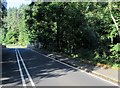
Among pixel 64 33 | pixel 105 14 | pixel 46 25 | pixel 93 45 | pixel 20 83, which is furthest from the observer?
pixel 46 25

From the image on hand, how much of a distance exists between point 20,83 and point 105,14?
16538 mm

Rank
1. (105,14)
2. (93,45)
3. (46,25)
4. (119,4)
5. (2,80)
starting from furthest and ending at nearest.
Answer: (46,25) < (93,45) < (105,14) < (119,4) < (2,80)

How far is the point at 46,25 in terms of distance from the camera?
55.4m

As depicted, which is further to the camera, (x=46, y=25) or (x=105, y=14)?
(x=46, y=25)

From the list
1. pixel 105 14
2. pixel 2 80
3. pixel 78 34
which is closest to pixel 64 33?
pixel 78 34

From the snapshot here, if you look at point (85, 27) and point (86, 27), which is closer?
point (86, 27)

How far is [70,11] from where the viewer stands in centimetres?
4097

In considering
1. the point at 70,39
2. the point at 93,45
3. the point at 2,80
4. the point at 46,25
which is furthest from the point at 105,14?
the point at 46,25

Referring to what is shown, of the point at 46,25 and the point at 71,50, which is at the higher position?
the point at 46,25

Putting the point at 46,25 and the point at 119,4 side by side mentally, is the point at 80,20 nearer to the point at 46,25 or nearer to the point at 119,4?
the point at 119,4

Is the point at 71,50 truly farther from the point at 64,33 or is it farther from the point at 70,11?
the point at 70,11

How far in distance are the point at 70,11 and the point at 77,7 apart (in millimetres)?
1029

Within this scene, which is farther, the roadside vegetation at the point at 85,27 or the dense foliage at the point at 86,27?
the dense foliage at the point at 86,27

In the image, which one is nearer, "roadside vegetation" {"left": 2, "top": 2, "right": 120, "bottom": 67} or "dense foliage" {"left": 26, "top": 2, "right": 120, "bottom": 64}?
"roadside vegetation" {"left": 2, "top": 2, "right": 120, "bottom": 67}
